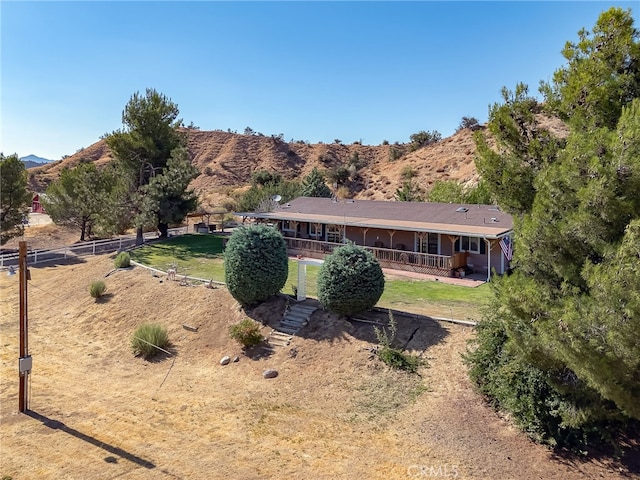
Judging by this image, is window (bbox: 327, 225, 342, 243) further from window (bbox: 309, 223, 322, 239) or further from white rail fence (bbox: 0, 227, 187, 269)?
white rail fence (bbox: 0, 227, 187, 269)

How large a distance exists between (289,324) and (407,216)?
1381 centimetres

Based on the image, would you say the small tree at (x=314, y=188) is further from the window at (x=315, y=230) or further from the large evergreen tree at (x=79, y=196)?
the window at (x=315, y=230)

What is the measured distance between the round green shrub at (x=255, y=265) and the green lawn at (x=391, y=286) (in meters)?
2.09

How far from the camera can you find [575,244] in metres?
8.67

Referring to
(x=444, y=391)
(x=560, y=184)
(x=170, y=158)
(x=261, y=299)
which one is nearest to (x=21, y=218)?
(x=170, y=158)

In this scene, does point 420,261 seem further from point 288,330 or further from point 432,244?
point 288,330

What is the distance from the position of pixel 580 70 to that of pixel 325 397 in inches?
422

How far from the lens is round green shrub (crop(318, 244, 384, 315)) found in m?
15.9

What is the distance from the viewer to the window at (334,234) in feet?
98.3

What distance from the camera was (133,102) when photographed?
35.7 m

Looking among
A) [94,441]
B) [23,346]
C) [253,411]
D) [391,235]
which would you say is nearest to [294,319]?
[253,411]

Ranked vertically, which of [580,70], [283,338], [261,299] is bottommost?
[283,338]

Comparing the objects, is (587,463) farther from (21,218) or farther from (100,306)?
(21,218)

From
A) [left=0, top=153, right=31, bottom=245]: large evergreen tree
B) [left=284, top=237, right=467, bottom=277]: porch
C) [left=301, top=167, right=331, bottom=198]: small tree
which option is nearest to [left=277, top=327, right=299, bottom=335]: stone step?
[left=284, top=237, right=467, bottom=277]: porch
